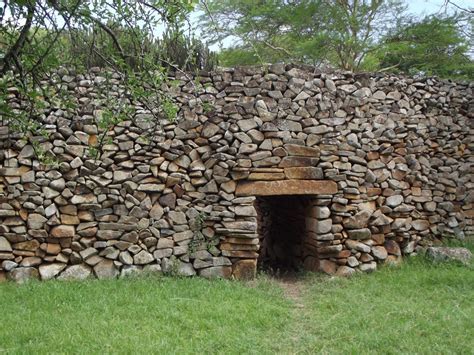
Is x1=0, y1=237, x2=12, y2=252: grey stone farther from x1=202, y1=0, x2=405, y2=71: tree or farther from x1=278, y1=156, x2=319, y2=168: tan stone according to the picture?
x1=202, y1=0, x2=405, y2=71: tree

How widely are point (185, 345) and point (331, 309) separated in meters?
1.78

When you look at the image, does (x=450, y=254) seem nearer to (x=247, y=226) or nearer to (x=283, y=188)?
(x=283, y=188)

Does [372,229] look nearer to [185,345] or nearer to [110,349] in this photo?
[185,345]

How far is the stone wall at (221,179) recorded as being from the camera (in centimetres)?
553

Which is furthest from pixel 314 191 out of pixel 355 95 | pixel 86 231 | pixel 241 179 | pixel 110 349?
pixel 110 349

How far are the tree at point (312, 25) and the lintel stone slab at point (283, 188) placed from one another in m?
5.33

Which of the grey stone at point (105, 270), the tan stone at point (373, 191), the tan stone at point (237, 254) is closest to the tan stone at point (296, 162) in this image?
the tan stone at point (373, 191)

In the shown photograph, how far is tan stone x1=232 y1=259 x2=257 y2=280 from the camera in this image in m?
5.80

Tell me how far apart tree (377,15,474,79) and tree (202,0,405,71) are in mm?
422

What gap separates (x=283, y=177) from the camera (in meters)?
5.98

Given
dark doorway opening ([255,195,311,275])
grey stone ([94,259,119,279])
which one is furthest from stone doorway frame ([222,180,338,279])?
grey stone ([94,259,119,279])

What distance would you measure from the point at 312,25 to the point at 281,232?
5.77 m

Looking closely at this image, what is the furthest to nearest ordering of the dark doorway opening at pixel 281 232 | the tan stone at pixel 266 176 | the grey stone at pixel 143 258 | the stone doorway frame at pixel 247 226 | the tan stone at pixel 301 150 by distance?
the dark doorway opening at pixel 281 232 < the tan stone at pixel 301 150 < the tan stone at pixel 266 176 < the stone doorway frame at pixel 247 226 < the grey stone at pixel 143 258

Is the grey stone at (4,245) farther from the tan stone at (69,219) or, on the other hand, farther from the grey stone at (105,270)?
the grey stone at (105,270)
